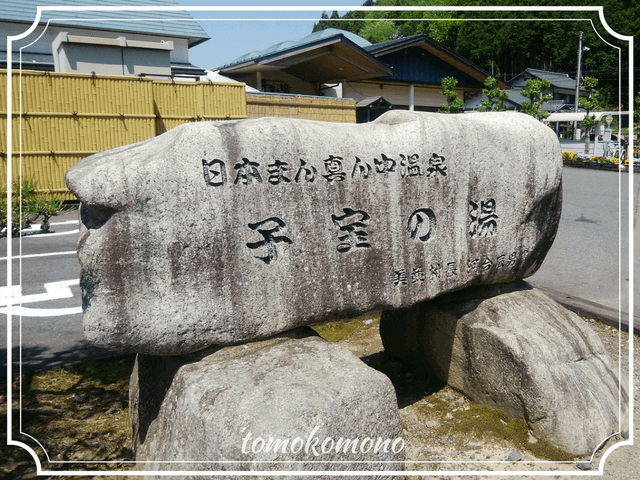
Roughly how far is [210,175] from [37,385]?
300cm

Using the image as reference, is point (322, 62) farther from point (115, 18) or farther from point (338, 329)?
point (338, 329)

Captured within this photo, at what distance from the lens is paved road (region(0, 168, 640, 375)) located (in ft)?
17.5

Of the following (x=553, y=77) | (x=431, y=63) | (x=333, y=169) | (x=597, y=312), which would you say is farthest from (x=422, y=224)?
(x=553, y=77)

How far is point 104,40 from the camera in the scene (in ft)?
46.6

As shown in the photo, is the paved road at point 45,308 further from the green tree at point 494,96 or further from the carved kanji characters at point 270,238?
the green tree at point 494,96

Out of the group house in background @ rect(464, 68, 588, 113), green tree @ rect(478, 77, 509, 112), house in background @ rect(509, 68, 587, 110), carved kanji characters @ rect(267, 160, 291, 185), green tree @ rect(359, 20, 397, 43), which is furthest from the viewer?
green tree @ rect(359, 20, 397, 43)

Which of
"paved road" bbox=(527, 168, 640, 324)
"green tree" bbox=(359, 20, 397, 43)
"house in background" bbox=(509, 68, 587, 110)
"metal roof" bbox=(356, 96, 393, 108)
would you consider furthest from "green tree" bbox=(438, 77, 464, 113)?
"green tree" bbox=(359, 20, 397, 43)

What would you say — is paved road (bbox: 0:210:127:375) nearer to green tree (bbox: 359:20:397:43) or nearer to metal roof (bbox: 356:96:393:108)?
metal roof (bbox: 356:96:393:108)

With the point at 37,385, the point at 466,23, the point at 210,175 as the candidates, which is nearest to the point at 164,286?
the point at 210,175

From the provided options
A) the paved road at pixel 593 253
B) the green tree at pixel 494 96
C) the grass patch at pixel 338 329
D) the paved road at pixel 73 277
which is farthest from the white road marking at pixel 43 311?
the green tree at pixel 494 96

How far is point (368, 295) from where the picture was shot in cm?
351

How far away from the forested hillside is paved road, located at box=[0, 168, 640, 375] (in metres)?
25.8

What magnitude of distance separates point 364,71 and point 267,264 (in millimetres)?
16401

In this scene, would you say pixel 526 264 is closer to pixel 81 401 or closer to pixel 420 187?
pixel 420 187
